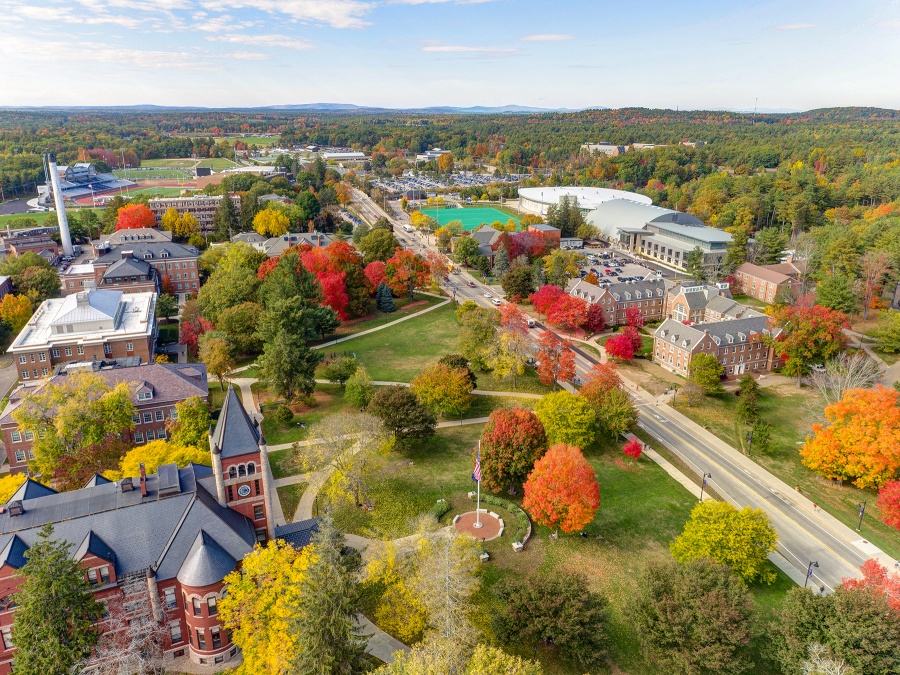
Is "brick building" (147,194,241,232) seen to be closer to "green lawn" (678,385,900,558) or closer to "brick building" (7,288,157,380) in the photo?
"brick building" (7,288,157,380)

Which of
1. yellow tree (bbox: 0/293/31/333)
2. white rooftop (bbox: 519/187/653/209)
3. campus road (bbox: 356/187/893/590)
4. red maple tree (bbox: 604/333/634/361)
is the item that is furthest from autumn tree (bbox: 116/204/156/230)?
campus road (bbox: 356/187/893/590)

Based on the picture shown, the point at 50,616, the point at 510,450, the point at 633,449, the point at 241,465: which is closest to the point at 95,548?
the point at 50,616

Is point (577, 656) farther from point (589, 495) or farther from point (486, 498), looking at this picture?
point (486, 498)

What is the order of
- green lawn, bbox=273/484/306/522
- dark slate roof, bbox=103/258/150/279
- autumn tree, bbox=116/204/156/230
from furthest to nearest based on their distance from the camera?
autumn tree, bbox=116/204/156/230
dark slate roof, bbox=103/258/150/279
green lawn, bbox=273/484/306/522

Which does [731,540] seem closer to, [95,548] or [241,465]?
[241,465]

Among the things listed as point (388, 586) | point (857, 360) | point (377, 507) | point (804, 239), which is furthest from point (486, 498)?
point (804, 239)

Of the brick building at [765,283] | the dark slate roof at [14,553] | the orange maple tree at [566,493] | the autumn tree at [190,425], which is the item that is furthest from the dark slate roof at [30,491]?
the brick building at [765,283]

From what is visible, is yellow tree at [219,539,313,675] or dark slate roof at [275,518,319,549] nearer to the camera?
yellow tree at [219,539,313,675]
